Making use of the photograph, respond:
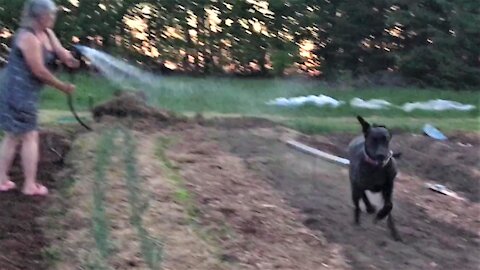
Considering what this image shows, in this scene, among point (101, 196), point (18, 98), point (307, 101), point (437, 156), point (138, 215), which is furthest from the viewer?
point (307, 101)

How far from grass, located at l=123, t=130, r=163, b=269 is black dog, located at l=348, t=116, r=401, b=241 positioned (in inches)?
63.3

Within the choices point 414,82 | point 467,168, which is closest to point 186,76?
point 414,82

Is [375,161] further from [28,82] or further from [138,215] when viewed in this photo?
[28,82]

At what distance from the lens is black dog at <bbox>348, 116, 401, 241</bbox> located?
21.8 ft

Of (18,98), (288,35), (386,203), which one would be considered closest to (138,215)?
(18,98)

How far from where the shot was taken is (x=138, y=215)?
6008mm

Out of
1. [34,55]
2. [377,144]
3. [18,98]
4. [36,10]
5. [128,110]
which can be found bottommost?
[128,110]

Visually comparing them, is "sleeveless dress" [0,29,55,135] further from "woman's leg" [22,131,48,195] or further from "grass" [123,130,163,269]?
"grass" [123,130,163,269]

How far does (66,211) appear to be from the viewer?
20.8 ft

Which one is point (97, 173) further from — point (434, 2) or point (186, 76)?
point (434, 2)

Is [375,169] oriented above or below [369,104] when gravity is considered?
above

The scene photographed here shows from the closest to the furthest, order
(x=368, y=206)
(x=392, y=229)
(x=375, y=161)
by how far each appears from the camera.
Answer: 1. (x=375, y=161)
2. (x=392, y=229)
3. (x=368, y=206)

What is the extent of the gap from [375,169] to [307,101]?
6295mm

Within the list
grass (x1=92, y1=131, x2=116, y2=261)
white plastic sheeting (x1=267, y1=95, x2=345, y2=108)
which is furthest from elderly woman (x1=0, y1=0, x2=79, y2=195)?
white plastic sheeting (x1=267, y1=95, x2=345, y2=108)
